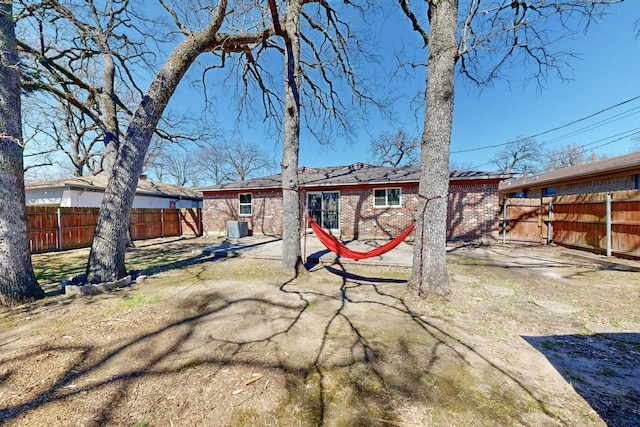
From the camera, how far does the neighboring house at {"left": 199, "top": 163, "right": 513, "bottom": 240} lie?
8.91m

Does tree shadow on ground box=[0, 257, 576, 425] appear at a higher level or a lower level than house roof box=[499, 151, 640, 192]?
lower

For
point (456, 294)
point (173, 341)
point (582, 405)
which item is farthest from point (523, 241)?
point (173, 341)

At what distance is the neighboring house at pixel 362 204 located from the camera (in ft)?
29.2

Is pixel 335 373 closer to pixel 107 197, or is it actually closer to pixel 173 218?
pixel 107 197

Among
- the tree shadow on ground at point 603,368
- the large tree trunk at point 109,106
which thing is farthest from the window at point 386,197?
the large tree trunk at point 109,106

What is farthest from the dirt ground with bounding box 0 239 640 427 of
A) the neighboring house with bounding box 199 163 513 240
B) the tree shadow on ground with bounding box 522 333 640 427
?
the neighboring house with bounding box 199 163 513 240

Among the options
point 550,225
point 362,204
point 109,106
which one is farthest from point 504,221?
point 109,106

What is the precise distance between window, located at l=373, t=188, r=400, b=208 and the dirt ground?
18.7 feet

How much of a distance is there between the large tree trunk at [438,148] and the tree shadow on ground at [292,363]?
84 cm

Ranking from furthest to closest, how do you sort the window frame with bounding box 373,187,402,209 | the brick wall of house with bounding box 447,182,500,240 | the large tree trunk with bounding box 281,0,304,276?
the window frame with bounding box 373,187,402,209 → the brick wall of house with bounding box 447,182,500,240 → the large tree trunk with bounding box 281,0,304,276

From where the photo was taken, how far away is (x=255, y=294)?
3922 mm

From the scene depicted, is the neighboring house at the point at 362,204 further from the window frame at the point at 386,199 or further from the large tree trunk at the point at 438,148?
the large tree trunk at the point at 438,148

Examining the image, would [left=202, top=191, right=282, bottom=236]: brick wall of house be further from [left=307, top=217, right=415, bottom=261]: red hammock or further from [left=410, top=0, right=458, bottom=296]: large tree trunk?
[left=410, top=0, right=458, bottom=296]: large tree trunk

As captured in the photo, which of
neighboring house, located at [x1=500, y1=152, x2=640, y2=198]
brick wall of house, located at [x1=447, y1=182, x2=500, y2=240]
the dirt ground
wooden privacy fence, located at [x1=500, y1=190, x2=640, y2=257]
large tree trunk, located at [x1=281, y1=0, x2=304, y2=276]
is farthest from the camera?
brick wall of house, located at [x1=447, y1=182, x2=500, y2=240]
